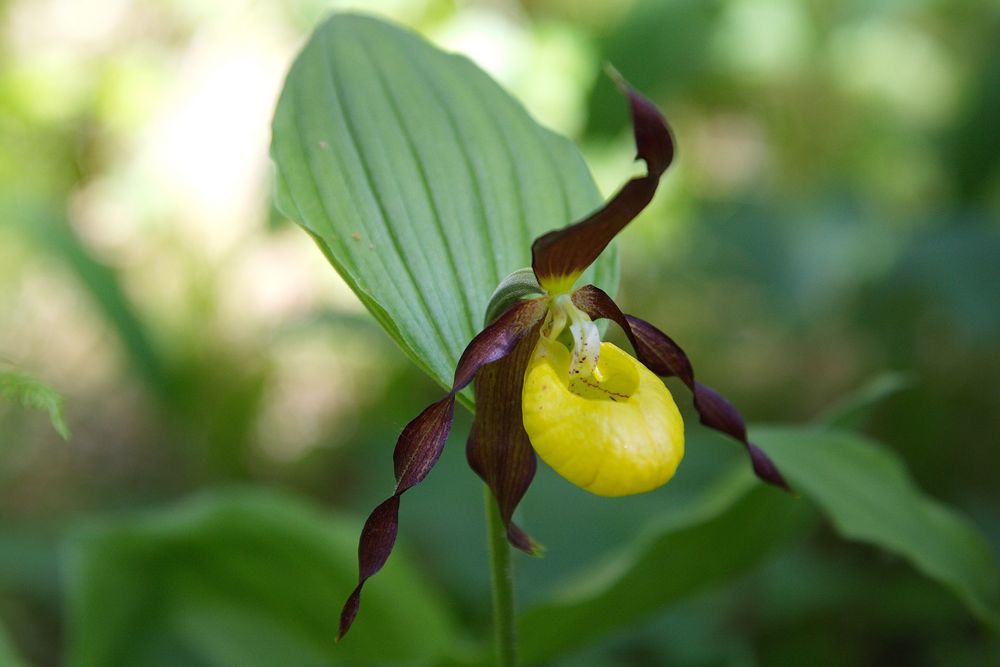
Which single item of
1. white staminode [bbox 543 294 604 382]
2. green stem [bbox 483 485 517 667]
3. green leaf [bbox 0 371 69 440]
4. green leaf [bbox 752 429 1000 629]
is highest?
green leaf [bbox 0 371 69 440]

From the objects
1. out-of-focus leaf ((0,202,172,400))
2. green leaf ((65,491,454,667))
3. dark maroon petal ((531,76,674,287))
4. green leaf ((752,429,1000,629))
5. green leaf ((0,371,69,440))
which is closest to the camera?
dark maroon petal ((531,76,674,287))

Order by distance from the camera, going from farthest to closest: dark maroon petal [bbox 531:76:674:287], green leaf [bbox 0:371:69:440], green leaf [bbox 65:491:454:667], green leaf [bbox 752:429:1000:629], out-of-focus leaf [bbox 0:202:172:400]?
out-of-focus leaf [bbox 0:202:172:400] < green leaf [bbox 65:491:454:667] < green leaf [bbox 752:429:1000:629] < green leaf [bbox 0:371:69:440] < dark maroon petal [bbox 531:76:674:287]

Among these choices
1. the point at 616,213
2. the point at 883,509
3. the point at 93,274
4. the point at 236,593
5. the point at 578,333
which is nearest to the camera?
the point at 616,213

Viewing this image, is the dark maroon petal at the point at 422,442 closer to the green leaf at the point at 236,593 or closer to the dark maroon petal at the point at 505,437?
the dark maroon petal at the point at 505,437

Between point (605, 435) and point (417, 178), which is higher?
point (417, 178)

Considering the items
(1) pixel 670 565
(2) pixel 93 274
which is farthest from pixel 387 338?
(1) pixel 670 565

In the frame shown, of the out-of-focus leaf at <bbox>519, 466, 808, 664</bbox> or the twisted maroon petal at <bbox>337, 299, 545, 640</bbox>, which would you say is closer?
the twisted maroon petal at <bbox>337, 299, 545, 640</bbox>

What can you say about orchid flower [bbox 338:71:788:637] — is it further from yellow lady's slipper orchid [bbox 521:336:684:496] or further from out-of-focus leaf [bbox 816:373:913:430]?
out-of-focus leaf [bbox 816:373:913:430]

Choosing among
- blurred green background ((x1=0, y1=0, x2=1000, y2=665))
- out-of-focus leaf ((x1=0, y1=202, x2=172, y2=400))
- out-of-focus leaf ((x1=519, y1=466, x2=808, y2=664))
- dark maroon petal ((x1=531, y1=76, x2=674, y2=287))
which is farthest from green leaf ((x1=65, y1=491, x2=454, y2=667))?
out-of-focus leaf ((x1=0, y1=202, x2=172, y2=400))

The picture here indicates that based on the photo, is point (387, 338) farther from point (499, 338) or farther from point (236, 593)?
point (499, 338)
